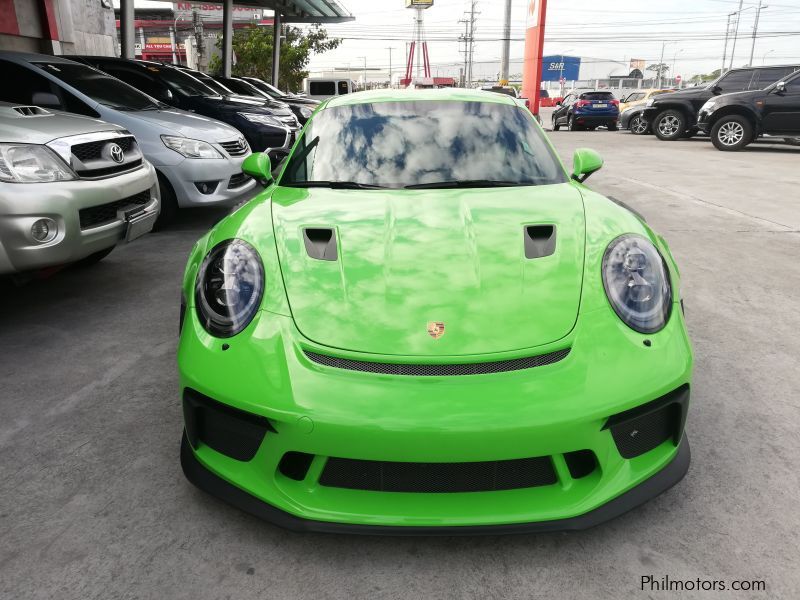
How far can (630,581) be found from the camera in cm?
175

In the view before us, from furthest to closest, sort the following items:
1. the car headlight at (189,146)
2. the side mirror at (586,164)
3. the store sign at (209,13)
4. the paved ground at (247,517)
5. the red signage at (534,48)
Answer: the store sign at (209,13), the red signage at (534,48), the car headlight at (189,146), the side mirror at (586,164), the paved ground at (247,517)

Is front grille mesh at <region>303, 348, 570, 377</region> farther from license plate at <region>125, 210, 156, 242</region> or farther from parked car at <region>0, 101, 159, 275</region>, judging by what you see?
license plate at <region>125, 210, 156, 242</region>

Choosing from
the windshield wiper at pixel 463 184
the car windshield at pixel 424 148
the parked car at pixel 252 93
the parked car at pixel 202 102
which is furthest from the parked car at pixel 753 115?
the windshield wiper at pixel 463 184

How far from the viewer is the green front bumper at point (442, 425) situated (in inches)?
65.2

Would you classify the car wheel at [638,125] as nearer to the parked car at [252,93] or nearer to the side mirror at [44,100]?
the parked car at [252,93]

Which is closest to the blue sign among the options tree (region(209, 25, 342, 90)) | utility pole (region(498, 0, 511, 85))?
utility pole (region(498, 0, 511, 85))

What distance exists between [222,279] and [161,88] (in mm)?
7710

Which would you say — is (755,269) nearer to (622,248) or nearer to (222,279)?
(622,248)

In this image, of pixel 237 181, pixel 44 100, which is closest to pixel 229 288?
pixel 44 100

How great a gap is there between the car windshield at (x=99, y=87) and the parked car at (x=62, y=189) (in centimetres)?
212

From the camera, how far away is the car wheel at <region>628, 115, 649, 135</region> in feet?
63.4

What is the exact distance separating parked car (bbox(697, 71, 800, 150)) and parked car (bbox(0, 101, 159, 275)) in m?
13.4

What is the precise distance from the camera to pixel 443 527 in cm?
169

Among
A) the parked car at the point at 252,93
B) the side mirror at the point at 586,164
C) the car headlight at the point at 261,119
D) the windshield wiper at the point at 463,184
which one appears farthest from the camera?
the parked car at the point at 252,93
